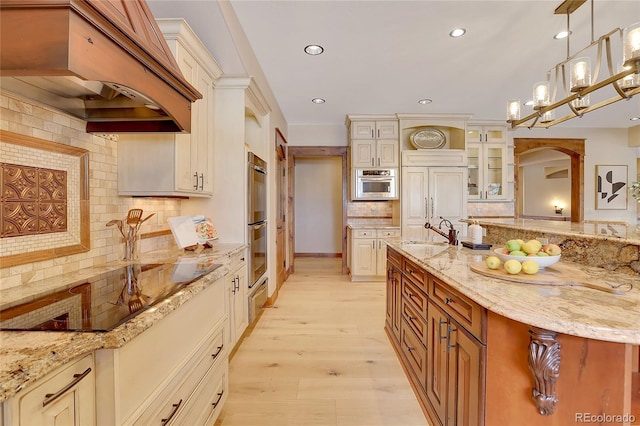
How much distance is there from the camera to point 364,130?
468 cm

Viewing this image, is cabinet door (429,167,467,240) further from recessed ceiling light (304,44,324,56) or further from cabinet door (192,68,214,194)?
cabinet door (192,68,214,194)

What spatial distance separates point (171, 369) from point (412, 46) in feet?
9.89

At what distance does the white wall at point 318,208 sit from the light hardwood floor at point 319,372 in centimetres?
338

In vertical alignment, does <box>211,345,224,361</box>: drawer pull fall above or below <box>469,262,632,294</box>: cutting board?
below

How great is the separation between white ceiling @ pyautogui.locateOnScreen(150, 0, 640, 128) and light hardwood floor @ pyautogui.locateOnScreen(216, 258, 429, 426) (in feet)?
8.61

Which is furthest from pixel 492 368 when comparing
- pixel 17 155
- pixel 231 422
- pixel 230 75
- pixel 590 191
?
pixel 590 191

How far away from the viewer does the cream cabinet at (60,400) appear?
62 centimetres

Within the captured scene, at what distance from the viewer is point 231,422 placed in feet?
5.58

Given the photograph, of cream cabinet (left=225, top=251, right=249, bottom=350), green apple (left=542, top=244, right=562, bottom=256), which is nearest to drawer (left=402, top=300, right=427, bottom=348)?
green apple (left=542, top=244, right=562, bottom=256)

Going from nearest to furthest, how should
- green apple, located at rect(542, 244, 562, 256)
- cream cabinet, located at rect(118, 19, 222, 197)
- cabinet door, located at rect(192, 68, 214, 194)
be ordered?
green apple, located at rect(542, 244, 562, 256)
cream cabinet, located at rect(118, 19, 222, 197)
cabinet door, located at rect(192, 68, 214, 194)

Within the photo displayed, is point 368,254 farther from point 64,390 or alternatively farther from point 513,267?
point 64,390

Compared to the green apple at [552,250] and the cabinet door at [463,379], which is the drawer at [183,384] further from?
the green apple at [552,250]

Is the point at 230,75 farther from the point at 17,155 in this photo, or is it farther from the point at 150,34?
the point at 17,155

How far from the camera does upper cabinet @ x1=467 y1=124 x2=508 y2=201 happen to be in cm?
488
